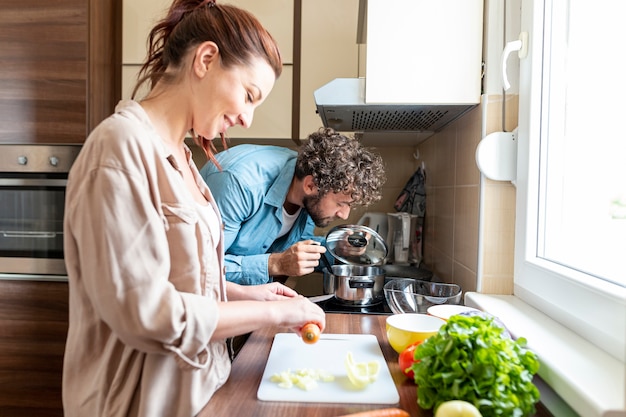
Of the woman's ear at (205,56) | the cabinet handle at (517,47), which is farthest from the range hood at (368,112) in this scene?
the woman's ear at (205,56)

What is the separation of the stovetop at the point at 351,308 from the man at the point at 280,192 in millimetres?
106

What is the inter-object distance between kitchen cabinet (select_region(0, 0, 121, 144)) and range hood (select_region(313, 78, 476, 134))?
0.99 meters

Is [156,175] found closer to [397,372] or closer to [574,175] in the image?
[397,372]

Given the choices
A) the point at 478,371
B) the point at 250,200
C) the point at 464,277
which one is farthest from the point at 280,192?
the point at 478,371

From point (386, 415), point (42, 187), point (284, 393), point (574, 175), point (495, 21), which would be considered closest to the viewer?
point (386, 415)

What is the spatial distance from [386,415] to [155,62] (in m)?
0.70

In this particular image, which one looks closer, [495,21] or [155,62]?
[155,62]

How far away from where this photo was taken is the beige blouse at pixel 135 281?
486mm

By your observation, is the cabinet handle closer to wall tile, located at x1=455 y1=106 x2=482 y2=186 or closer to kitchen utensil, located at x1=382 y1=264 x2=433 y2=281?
wall tile, located at x1=455 y1=106 x2=482 y2=186

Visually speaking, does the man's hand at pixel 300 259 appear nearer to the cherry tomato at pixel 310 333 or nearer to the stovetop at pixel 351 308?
the stovetop at pixel 351 308

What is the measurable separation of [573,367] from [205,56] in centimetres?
71

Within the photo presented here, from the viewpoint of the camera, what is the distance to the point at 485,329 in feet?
1.81

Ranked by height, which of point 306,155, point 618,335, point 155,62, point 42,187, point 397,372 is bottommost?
point 397,372

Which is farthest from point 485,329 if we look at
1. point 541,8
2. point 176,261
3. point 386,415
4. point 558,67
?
point 541,8
